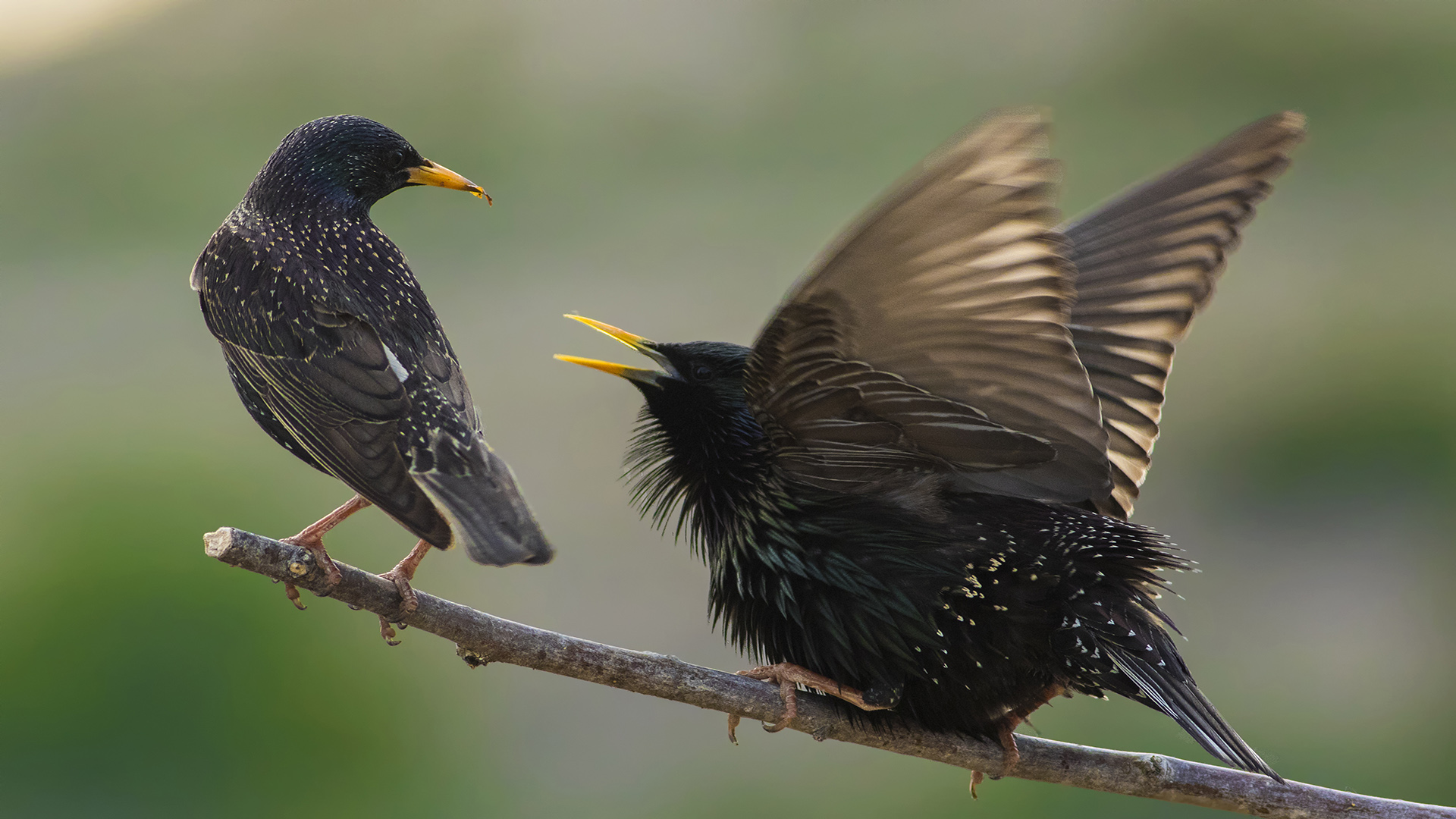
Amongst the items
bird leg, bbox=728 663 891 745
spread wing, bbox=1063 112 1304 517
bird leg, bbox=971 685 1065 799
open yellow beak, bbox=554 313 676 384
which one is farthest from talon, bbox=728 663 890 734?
spread wing, bbox=1063 112 1304 517

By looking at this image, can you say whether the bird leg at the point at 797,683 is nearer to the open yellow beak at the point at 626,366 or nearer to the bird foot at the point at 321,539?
the open yellow beak at the point at 626,366

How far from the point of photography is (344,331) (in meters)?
1.97

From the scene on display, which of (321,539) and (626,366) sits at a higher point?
(626,366)

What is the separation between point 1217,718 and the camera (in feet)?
8.90

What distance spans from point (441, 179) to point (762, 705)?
1.39 meters

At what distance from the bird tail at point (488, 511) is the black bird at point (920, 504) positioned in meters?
0.61

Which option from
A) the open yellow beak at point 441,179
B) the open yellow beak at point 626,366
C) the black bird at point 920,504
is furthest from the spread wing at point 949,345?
the open yellow beak at point 441,179

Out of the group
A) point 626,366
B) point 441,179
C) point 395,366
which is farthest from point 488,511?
point 626,366

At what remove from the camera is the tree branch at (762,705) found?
2.08 metres

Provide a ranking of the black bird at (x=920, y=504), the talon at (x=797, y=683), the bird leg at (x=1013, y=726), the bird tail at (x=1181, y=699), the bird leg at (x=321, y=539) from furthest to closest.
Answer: the bird leg at (x=1013, y=726)
the talon at (x=797, y=683)
the bird tail at (x=1181, y=699)
the black bird at (x=920, y=504)
the bird leg at (x=321, y=539)


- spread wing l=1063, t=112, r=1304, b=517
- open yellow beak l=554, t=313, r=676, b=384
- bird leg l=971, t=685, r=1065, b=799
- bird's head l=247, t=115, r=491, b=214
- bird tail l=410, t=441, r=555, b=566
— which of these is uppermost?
spread wing l=1063, t=112, r=1304, b=517

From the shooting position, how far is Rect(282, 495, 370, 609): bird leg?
2.05m

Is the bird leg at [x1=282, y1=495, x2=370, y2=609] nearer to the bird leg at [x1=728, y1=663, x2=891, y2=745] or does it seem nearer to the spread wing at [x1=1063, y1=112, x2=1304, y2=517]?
the bird leg at [x1=728, y1=663, x2=891, y2=745]

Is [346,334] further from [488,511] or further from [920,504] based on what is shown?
[920,504]
